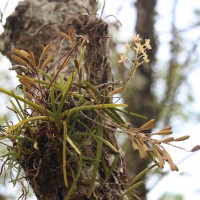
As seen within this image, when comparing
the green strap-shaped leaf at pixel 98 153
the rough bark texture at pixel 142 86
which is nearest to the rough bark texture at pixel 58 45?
the green strap-shaped leaf at pixel 98 153

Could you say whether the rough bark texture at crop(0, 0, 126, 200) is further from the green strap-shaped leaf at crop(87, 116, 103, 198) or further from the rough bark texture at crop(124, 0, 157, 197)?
the rough bark texture at crop(124, 0, 157, 197)

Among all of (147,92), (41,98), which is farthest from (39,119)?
(147,92)

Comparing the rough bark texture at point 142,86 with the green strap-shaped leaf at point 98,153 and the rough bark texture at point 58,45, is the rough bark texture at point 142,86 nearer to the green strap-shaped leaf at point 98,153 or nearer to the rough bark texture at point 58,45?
the rough bark texture at point 58,45

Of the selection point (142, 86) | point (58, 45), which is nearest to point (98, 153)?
point (58, 45)

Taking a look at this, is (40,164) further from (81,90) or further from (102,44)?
(102,44)

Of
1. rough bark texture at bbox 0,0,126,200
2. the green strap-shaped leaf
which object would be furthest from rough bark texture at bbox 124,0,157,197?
the green strap-shaped leaf

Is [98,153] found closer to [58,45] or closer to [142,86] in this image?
[58,45]
